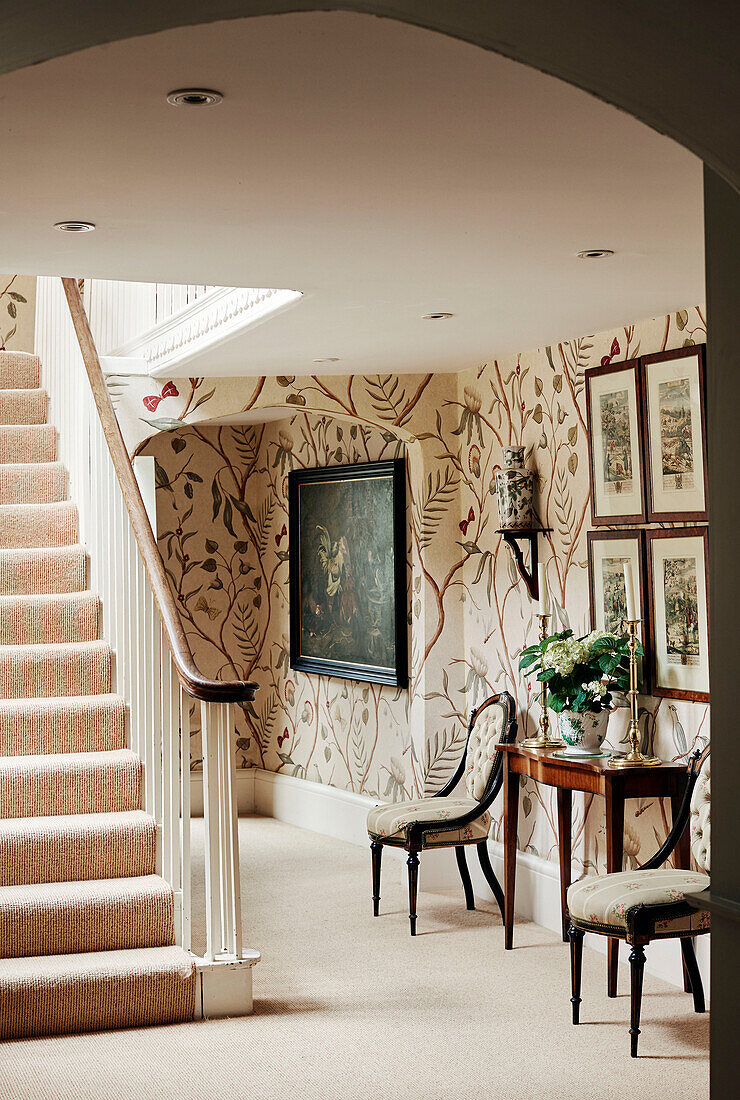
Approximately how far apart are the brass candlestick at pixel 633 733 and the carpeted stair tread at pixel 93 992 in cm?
159

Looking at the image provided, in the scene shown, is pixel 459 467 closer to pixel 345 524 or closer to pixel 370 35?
pixel 345 524

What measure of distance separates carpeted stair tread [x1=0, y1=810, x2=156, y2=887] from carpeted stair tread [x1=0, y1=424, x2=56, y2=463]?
225cm

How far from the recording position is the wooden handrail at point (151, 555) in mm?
3797

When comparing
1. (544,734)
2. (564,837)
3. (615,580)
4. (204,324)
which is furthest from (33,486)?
(564,837)

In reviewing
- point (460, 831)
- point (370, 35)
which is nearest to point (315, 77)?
point (370, 35)

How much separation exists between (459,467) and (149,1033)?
299 centimetres

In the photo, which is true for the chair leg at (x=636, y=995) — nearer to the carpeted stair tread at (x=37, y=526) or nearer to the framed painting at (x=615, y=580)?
the framed painting at (x=615, y=580)

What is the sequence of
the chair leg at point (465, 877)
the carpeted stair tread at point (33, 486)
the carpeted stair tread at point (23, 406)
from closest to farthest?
1. the chair leg at point (465, 877)
2. the carpeted stair tread at point (33, 486)
3. the carpeted stair tread at point (23, 406)

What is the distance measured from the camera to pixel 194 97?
1.96 m

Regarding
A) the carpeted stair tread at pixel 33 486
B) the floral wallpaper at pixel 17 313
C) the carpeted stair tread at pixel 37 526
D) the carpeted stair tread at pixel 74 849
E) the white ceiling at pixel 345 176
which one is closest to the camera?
the white ceiling at pixel 345 176

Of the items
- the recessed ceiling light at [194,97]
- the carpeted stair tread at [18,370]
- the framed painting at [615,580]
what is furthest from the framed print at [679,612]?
the carpeted stair tread at [18,370]

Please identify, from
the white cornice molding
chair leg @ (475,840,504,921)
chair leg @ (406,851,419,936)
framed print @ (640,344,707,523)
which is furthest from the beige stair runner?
framed print @ (640,344,707,523)

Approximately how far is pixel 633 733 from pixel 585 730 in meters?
0.30

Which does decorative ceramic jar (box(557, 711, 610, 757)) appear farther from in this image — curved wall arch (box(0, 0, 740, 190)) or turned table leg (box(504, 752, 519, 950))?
curved wall arch (box(0, 0, 740, 190))
